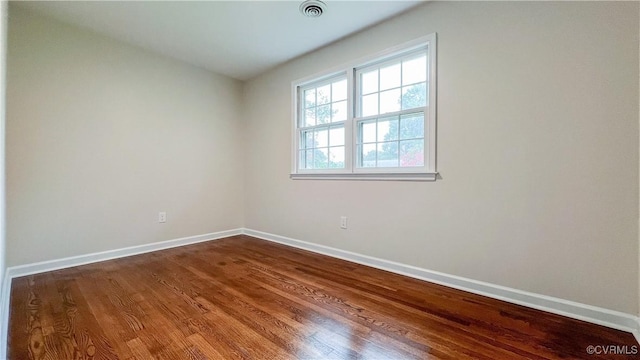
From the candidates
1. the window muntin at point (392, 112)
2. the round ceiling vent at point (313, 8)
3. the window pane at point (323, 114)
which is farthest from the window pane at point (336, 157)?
the round ceiling vent at point (313, 8)

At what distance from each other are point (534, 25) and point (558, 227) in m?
1.36

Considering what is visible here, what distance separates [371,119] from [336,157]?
61 centimetres

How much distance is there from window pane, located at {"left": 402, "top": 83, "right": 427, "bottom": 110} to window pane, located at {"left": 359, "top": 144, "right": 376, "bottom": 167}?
0.50 m

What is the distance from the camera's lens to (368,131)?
2795 millimetres

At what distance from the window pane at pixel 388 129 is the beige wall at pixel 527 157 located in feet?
1.37

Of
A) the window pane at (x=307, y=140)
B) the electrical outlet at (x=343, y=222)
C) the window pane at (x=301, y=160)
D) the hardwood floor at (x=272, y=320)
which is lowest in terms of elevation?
the hardwood floor at (x=272, y=320)

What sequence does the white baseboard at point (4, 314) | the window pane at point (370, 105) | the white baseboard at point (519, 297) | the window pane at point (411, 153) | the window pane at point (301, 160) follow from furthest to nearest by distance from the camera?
the window pane at point (301, 160), the window pane at point (370, 105), the window pane at point (411, 153), the white baseboard at point (519, 297), the white baseboard at point (4, 314)

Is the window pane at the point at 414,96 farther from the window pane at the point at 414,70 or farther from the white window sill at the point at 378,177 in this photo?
the white window sill at the point at 378,177

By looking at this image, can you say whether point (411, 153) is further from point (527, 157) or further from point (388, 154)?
point (527, 157)

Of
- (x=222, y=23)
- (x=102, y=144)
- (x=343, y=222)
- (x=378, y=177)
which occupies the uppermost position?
(x=222, y=23)

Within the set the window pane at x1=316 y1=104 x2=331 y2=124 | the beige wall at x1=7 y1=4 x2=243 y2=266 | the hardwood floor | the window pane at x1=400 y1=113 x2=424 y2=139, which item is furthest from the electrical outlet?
the beige wall at x1=7 y1=4 x2=243 y2=266

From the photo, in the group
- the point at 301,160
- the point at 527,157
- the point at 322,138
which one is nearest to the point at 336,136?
the point at 322,138

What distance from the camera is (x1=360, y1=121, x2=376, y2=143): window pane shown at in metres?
2.74

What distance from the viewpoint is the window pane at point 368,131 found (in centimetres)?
274
